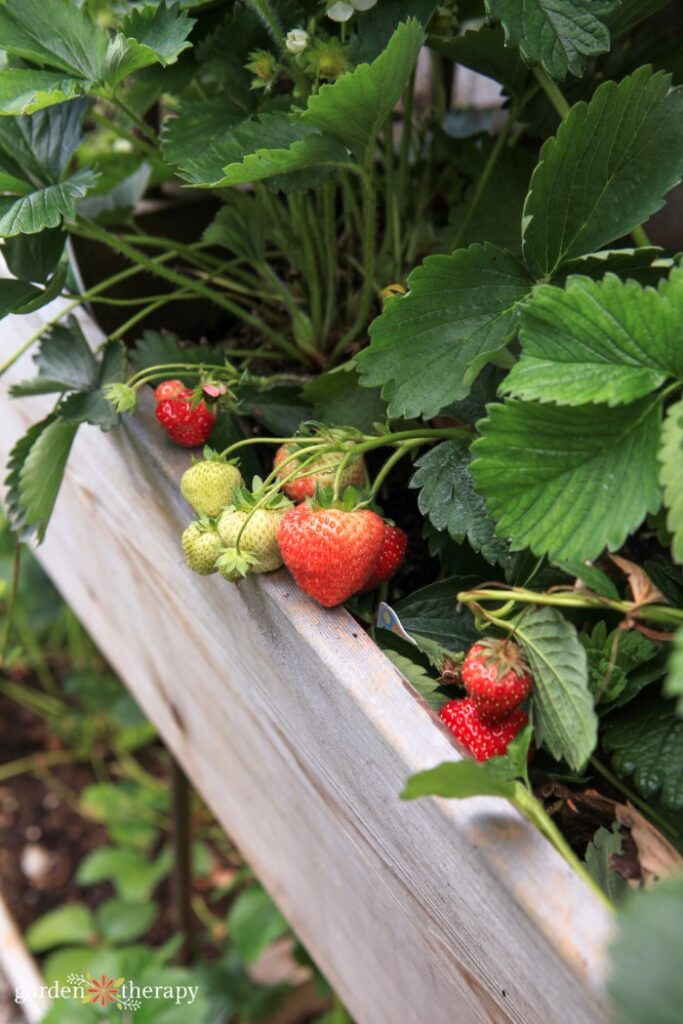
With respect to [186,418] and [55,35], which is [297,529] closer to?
[186,418]

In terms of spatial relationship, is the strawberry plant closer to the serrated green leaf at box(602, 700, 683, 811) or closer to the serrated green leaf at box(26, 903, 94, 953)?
the serrated green leaf at box(602, 700, 683, 811)

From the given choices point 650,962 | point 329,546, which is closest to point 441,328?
point 329,546

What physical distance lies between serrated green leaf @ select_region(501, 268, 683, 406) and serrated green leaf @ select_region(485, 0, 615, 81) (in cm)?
14

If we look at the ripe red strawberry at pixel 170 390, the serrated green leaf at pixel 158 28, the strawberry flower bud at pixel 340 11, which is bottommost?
the ripe red strawberry at pixel 170 390

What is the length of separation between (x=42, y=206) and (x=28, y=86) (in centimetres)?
7

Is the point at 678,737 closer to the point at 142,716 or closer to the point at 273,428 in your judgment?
the point at 273,428

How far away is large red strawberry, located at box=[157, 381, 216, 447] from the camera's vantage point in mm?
638

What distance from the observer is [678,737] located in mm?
483

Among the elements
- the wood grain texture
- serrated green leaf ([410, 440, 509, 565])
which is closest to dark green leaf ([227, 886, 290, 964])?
the wood grain texture

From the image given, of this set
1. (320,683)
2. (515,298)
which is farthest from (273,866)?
(515,298)

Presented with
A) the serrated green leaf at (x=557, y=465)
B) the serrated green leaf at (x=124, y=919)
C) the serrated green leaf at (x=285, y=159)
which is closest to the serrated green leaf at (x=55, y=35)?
the serrated green leaf at (x=285, y=159)

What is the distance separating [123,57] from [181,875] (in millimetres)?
992

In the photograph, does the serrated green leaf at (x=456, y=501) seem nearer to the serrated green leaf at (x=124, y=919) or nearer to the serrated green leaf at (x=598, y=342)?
the serrated green leaf at (x=598, y=342)

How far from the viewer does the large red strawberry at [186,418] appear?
64 centimetres
